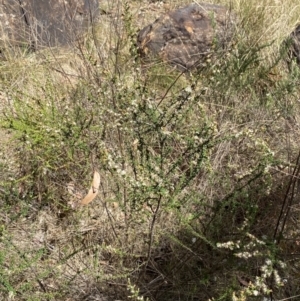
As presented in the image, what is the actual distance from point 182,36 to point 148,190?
246 centimetres

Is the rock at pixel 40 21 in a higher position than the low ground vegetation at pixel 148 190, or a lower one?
higher

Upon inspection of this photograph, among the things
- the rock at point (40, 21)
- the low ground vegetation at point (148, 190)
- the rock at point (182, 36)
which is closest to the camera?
the low ground vegetation at point (148, 190)

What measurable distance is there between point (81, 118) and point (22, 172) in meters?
0.42

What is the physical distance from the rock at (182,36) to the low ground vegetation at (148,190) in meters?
0.58

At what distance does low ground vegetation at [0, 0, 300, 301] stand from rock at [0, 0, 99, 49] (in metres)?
0.54

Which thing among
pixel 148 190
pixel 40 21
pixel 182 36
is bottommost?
pixel 148 190

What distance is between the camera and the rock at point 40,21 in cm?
361

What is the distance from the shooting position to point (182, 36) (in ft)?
12.6

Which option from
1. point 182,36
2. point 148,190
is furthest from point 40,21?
point 148,190

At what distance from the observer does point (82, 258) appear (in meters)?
2.21

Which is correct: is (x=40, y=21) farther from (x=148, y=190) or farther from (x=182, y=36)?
(x=148, y=190)

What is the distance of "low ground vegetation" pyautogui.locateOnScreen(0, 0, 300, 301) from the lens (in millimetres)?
1839

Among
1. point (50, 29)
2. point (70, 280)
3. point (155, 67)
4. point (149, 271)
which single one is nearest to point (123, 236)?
point (149, 271)

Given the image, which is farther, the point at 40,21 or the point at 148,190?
the point at 40,21
